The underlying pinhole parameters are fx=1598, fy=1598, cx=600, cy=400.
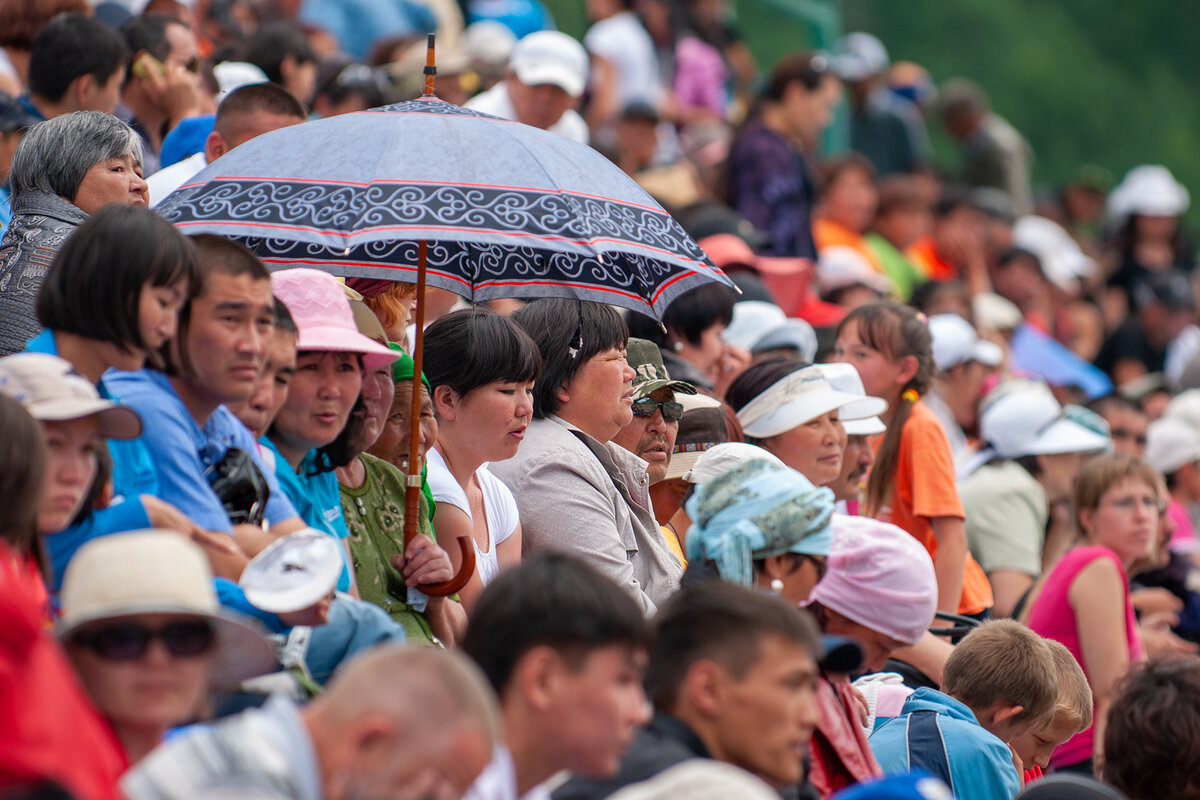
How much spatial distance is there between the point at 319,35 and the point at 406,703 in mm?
9521

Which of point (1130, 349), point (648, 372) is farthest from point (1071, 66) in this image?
point (648, 372)

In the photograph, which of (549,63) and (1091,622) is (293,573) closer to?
(1091,622)

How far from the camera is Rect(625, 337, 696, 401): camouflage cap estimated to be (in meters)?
5.77

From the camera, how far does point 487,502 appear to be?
16.4 feet

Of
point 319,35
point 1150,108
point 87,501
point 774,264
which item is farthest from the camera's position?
point 1150,108

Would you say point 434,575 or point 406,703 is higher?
point 406,703

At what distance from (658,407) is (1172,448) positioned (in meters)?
5.62

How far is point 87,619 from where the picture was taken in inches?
109

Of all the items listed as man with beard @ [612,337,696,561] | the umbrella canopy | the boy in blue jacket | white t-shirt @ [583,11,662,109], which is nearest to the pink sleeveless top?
the boy in blue jacket

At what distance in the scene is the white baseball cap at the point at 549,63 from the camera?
29.9 ft

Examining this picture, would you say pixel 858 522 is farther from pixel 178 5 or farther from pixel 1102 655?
pixel 178 5

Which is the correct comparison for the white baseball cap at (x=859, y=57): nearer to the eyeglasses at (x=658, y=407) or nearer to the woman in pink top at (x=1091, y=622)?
the woman in pink top at (x=1091, y=622)

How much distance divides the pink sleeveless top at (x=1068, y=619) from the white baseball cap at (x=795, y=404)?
45.1 inches

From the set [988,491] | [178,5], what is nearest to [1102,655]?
[988,491]
